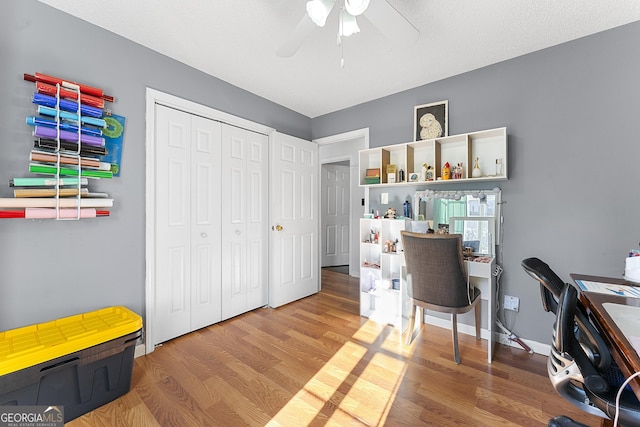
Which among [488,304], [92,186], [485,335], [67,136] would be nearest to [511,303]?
[488,304]

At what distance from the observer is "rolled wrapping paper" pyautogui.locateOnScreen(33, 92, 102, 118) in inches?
62.4

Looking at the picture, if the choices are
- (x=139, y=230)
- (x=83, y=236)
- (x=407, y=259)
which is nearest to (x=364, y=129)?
Answer: (x=407, y=259)

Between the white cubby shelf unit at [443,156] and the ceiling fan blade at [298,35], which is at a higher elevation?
the ceiling fan blade at [298,35]

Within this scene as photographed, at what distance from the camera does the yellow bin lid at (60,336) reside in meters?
1.29

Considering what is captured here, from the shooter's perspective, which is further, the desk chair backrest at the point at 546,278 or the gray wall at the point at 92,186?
the gray wall at the point at 92,186

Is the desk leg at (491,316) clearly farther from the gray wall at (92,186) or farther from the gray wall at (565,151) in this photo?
the gray wall at (92,186)

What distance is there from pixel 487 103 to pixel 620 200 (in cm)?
123

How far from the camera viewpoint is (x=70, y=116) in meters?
1.67

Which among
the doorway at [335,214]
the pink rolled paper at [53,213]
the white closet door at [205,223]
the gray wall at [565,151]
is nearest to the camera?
the pink rolled paper at [53,213]

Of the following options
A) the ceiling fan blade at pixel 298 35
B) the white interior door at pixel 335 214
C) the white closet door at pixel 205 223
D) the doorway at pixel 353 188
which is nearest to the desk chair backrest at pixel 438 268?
the ceiling fan blade at pixel 298 35

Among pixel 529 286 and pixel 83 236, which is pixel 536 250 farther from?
pixel 83 236

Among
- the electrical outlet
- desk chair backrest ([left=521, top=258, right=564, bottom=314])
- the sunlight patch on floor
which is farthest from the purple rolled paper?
the electrical outlet

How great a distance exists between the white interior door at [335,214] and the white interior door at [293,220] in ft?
4.79

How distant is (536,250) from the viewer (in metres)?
2.17
